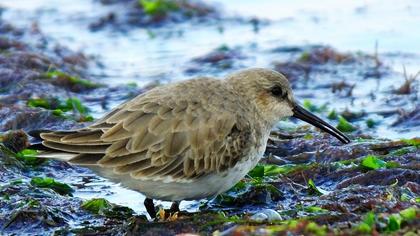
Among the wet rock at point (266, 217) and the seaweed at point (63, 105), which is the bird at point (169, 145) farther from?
the seaweed at point (63, 105)

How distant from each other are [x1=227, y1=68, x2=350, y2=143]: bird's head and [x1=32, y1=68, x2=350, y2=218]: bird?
473mm

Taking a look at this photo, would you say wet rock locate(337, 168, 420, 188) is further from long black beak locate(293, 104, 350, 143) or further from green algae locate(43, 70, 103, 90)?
green algae locate(43, 70, 103, 90)

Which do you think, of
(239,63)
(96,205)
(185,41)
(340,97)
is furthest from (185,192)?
(185,41)

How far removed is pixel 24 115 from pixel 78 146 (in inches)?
127

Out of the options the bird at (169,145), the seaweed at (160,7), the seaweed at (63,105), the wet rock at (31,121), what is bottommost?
the seaweed at (63,105)

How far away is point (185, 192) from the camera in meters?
7.38

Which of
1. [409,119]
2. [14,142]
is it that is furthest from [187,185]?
[409,119]

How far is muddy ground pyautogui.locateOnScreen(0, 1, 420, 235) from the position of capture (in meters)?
6.93

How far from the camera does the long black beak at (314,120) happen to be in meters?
8.57

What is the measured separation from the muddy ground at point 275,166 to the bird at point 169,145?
0.96 feet

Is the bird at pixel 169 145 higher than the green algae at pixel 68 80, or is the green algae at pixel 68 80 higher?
the bird at pixel 169 145

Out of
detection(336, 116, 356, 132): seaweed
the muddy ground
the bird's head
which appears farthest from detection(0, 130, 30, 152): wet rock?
detection(336, 116, 356, 132): seaweed

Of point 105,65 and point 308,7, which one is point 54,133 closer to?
point 105,65

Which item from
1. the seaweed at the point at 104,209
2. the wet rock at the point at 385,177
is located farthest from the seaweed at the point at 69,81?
the wet rock at the point at 385,177
